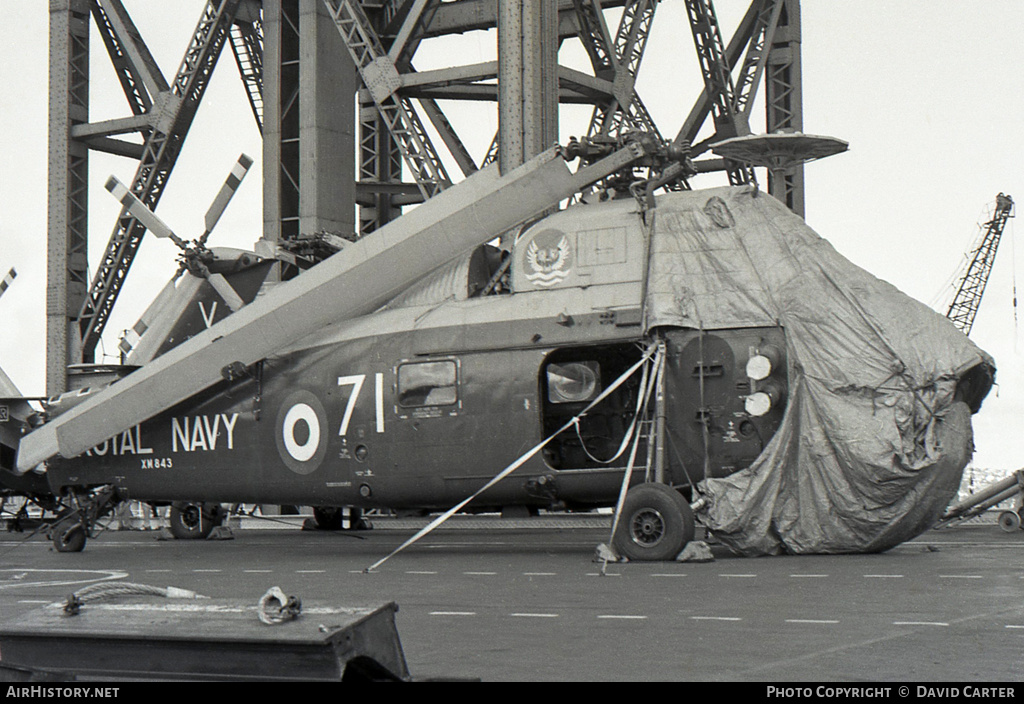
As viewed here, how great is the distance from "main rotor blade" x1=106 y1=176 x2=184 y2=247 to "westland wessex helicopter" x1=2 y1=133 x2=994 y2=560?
30.7 inches

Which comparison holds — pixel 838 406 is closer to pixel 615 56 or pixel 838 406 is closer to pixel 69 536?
pixel 69 536

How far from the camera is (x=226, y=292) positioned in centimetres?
2091

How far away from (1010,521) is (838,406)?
10.0 meters

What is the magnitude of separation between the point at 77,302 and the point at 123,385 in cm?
2203

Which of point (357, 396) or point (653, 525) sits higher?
point (357, 396)

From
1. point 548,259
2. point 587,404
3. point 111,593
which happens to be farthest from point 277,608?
point 587,404

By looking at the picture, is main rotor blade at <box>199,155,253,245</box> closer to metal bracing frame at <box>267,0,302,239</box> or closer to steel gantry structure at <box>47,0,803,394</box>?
steel gantry structure at <box>47,0,803,394</box>

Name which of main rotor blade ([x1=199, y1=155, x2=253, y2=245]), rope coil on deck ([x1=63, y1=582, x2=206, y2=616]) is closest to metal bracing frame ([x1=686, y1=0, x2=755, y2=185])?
main rotor blade ([x1=199, y1=155, x2=253, y2=245])

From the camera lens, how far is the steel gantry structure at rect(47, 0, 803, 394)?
97.8 ft

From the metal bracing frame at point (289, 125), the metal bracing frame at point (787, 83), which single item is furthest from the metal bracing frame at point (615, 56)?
the metal bracing frame at point (289, 125)

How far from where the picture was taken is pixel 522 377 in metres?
16.9

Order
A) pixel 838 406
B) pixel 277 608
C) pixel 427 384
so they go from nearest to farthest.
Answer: pixel 277 608 → pixel 838 406 → pixel 427 384
